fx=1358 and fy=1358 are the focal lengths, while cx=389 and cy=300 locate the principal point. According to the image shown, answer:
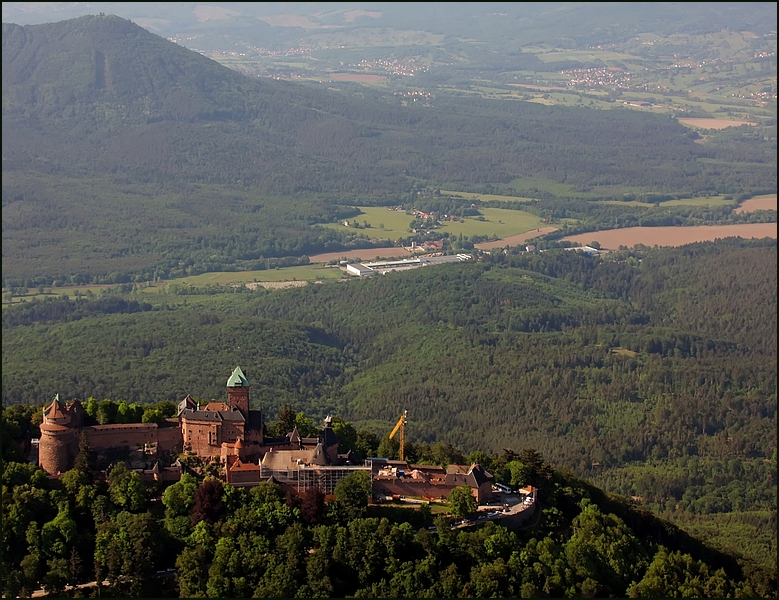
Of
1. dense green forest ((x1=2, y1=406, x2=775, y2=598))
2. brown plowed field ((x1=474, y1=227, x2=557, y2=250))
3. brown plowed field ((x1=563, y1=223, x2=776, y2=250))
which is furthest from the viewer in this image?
brown plowed field ((x1=563, y1=223, x2=776, y2=250))

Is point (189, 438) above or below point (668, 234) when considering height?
above

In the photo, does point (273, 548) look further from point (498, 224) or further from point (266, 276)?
point (498, 224)

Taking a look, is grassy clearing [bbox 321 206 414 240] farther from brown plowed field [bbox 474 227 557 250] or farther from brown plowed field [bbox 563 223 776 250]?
brown plowed field [bbox 563 223 776 250]

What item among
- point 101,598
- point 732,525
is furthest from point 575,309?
point 101,598

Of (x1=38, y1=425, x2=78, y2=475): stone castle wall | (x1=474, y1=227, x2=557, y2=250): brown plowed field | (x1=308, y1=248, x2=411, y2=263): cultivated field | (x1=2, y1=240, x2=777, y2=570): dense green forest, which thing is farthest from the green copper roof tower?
(x1=474, y1=227, x2=557, y2=250): brown plowed field

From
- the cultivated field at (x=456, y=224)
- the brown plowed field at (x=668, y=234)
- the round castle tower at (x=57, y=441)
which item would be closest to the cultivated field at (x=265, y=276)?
the cultivated field at (x=456, y=224)

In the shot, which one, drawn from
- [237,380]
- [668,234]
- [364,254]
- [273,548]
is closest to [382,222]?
[364,254]

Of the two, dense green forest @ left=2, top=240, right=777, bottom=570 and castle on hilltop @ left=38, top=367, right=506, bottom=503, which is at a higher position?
castle on hilltop @ left=38, top=367, right=506, bottom=503

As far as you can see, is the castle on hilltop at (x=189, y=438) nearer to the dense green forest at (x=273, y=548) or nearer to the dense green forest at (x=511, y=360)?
the dense green forest at (x=273, y=548)
